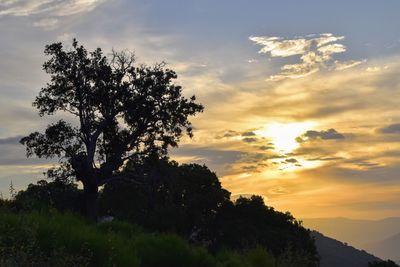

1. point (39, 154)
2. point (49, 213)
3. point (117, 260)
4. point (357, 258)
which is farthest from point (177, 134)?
point (357, 258)

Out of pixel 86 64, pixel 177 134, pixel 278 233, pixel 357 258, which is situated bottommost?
pixel 357 258

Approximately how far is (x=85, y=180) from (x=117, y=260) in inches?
994

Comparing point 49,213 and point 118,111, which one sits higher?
point 118,111

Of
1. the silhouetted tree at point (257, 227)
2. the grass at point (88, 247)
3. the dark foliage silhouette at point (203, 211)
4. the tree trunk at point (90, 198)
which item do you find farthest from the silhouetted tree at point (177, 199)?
the grass at point (88, 247)

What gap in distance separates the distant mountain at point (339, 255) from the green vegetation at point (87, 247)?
129m

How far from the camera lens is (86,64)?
38.1 m

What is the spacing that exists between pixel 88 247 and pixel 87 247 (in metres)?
0.06

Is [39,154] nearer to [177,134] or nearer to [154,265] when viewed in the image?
[177,134]

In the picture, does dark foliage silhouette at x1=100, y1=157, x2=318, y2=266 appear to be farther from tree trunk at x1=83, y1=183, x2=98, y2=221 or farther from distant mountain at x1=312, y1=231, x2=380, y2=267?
distant mountain at x1=312, y1=231, x2=380, y2=267

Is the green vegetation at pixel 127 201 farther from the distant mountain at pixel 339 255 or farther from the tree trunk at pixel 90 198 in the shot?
the distant mountain at pixel 339 255

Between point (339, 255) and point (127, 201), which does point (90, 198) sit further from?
point (339, 255)

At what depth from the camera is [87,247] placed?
11195 millimetres

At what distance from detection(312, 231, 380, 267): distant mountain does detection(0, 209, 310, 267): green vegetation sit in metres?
129

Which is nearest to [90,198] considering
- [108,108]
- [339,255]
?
[108,108]
